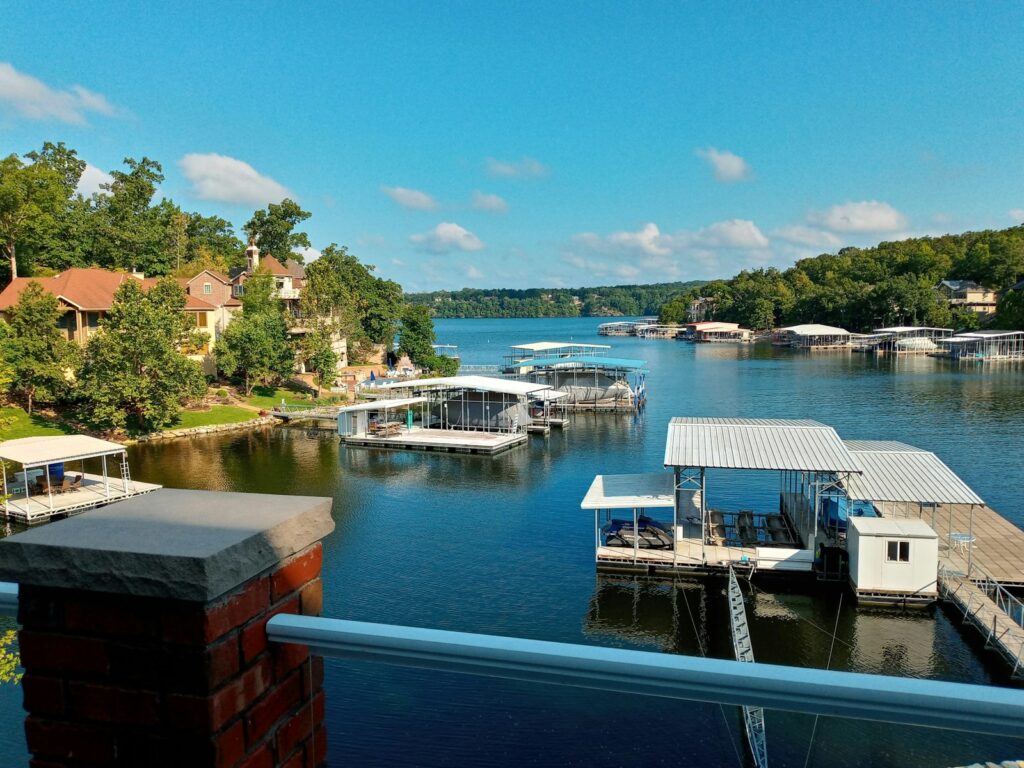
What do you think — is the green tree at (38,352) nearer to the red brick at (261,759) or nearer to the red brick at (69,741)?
the red brick at (69,741)

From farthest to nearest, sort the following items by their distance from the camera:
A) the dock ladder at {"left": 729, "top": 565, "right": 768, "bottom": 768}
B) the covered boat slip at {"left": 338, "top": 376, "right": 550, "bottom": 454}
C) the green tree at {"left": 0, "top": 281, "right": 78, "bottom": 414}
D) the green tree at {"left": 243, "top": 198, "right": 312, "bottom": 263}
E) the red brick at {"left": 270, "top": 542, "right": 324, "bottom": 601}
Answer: the green tree at {"left": 243, "top": 198, "right": 312, "bottom": 263}, the covered boat slip at {"left": 338, "top": 376, "right": 550, "bottom": 454}, the green tree at {"left": 0, "top": 281, "right": 78, "bottom": 414}, the dock ladder at {"left": 729, "top": 565, "right": 768, "bottom": 768}, the red brick at {"left": 270, "top": 542, "right": 324, "bottom": 601}

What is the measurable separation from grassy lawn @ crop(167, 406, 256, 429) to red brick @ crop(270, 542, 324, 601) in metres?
39.2

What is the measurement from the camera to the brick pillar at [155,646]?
4.86ft

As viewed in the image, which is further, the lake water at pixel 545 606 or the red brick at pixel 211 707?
the lake water at pixel 545 606

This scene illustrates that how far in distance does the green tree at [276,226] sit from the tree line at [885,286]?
7689 centimetres

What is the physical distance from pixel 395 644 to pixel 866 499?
60.7 ft

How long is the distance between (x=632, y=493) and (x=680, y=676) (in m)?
18.9

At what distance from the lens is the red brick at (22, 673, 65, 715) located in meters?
1.58

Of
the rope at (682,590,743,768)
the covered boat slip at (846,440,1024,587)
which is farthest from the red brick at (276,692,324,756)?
the covered boat slip at (846,440,1024,587)

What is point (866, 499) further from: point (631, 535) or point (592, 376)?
point (592, 376)

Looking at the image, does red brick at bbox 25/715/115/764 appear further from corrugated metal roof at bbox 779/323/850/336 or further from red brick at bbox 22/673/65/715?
corrugated metal roof at bbox 779/323/850/336

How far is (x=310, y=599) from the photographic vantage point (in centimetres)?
183

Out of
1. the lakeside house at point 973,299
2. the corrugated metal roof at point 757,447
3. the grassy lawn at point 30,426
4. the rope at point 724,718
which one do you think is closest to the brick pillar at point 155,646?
the rope at point 724,718

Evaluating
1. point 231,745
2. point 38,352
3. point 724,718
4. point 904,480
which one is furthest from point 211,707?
point 38,352
